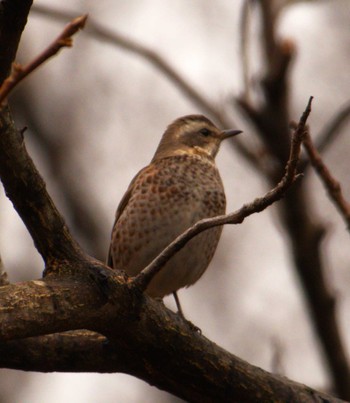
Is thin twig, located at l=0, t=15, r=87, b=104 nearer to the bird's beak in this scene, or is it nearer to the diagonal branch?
the diagonal branch

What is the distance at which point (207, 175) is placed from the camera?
707cm

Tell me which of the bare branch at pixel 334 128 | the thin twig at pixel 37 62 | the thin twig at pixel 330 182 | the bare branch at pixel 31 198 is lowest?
the thin twig at pixel 37 62

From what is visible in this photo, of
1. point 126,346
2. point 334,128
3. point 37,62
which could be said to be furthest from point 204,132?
point 37,62

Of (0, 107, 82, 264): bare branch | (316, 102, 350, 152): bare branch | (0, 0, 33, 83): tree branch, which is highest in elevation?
(316, 102, 350, 152): bare branch

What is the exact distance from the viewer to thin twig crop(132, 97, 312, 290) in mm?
3898

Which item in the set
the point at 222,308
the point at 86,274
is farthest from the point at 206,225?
the point at 222,308

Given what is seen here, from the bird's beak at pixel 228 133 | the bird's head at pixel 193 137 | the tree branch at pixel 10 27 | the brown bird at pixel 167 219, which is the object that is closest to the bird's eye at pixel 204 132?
the bird's head at pixel 193 137

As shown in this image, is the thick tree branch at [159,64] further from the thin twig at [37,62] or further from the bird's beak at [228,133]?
the thin twig at [37,62]

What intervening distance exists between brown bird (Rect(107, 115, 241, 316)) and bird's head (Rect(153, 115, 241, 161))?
21.4 inches

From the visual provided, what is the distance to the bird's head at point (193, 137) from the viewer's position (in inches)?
307

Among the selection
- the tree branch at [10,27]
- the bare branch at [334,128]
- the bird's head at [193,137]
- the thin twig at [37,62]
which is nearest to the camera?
the thin twig at [37,62]

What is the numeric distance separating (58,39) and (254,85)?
4923 millimetres

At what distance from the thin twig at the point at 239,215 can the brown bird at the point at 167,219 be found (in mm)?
2279

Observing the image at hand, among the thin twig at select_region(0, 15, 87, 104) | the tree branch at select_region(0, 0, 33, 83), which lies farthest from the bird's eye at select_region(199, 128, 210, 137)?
the thin twig at select_region(0, 15, 87, 104)
